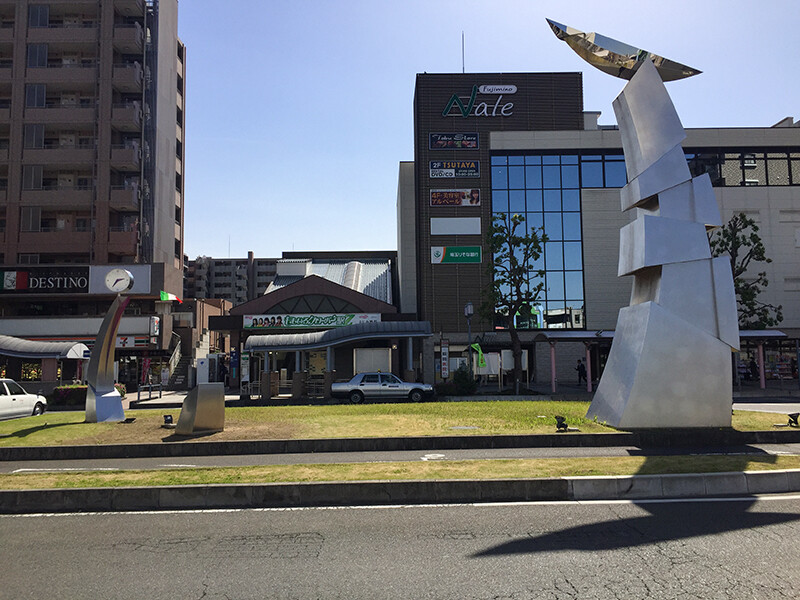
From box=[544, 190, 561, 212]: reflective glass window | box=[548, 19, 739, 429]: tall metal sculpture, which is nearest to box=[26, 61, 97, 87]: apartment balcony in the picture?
box=[544, 190, 561, 212]: reflective glass window

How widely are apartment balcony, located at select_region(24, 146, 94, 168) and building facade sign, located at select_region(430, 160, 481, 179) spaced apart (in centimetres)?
2649

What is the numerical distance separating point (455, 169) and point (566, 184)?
777 centimetres

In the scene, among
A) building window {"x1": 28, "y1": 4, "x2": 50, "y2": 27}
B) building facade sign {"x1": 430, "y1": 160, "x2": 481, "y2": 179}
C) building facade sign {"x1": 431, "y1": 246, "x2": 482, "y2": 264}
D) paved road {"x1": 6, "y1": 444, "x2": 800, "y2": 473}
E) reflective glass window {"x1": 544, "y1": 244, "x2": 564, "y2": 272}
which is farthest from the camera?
building window {"x1": 28, "y1": 4, "x2": 50, "y2": 27}

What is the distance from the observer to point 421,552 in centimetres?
652

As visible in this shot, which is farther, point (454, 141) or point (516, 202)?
point (454, 141)

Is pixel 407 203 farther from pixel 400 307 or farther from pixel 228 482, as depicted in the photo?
pixel 228 482

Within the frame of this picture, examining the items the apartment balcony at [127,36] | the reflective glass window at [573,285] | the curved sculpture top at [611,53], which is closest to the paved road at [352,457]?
the curved sculpture top at [611,53]

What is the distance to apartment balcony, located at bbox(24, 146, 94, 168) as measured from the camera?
45.2 metres

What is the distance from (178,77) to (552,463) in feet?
185

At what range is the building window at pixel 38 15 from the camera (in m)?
47.0

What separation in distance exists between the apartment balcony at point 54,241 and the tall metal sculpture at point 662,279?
40749mm

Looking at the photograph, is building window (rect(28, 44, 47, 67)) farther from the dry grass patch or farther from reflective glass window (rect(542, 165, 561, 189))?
the dry grass patch

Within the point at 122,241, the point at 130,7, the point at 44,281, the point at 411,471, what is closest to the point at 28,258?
the point at 44,281

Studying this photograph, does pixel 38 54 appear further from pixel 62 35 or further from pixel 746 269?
pixel 746 269
